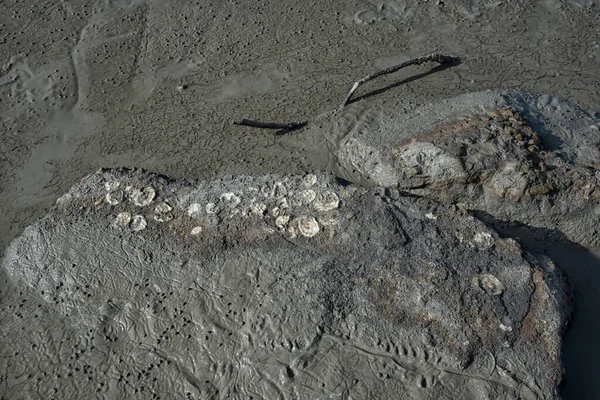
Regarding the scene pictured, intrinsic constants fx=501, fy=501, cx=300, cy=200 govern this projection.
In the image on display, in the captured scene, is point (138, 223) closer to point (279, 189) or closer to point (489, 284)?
point (279, 189)

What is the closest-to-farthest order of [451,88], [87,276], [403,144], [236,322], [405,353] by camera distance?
[405,353] < [236,322] < [87,276] < [403,144] < [451,88]

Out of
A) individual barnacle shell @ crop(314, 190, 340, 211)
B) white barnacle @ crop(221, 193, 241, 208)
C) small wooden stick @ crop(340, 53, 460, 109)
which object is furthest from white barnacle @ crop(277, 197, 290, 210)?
small wooden stick @ crop(340, 53, 460, 109)

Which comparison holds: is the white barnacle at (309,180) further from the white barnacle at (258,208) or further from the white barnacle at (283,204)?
the white barnacle at (258,208)

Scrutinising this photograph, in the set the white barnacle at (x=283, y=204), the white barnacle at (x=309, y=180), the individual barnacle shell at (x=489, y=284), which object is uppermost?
the white barnacle at (x=309, y=180)

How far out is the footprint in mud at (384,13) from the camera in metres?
7.50

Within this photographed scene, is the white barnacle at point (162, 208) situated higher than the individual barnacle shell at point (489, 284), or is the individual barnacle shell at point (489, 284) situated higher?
the individual barnacle shell at point (489, 284)

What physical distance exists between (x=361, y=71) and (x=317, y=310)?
3.90m

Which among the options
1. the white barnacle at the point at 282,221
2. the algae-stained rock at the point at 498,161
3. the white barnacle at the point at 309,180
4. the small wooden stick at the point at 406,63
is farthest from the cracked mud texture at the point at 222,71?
the white barnacle at the point at 282,221

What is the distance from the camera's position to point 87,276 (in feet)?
14.8

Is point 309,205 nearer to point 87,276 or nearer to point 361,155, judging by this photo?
point 361,155

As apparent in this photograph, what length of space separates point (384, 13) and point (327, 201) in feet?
14.0

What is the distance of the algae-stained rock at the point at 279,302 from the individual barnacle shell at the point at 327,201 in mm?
15

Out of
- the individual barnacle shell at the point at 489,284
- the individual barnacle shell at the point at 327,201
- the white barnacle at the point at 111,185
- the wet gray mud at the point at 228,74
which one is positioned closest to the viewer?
the individual barnacle shell at the point at 489,284

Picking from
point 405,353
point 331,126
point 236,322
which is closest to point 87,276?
point 236,322
